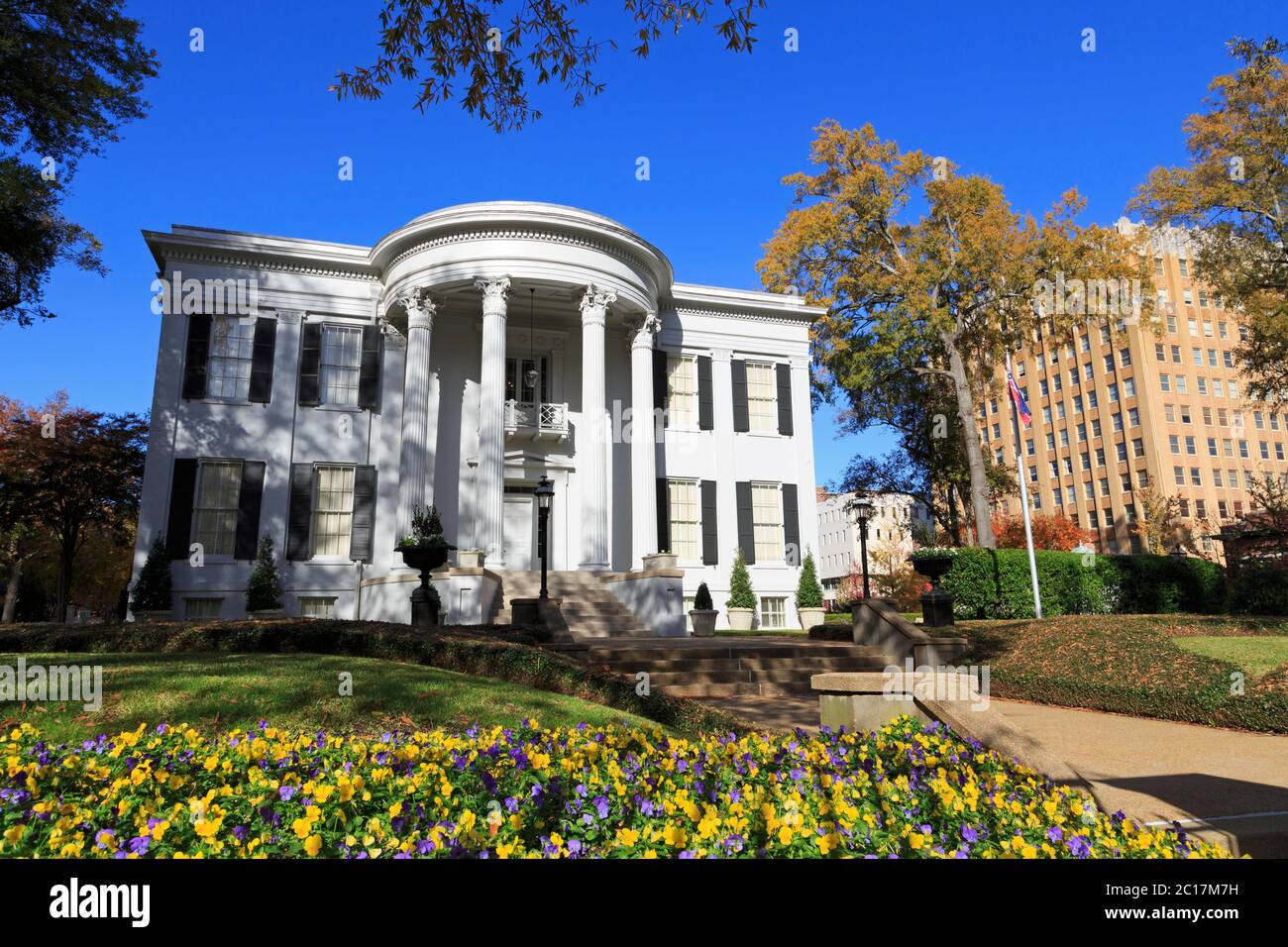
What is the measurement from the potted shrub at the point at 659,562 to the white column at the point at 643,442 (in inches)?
7.9

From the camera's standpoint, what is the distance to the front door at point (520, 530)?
22.0 metres

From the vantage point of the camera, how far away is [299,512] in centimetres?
2106

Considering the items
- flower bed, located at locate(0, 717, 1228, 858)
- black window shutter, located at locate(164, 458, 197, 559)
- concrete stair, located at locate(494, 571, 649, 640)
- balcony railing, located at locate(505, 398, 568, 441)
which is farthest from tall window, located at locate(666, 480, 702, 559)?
flower bed, located at locate(0, 717, 1228, 858)

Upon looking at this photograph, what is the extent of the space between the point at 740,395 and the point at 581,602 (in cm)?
992

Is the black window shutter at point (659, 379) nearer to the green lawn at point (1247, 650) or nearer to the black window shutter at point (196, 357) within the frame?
the black window shutter at point (196, 357)

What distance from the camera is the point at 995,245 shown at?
25609 mm

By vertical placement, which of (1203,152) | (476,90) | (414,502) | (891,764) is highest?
(1203,152)

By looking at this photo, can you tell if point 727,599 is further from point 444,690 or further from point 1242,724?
point 444,690

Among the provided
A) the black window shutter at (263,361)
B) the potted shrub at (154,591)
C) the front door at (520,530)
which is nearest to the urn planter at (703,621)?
the front door at (520,530)

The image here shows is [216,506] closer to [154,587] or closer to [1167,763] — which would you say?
[154,587]

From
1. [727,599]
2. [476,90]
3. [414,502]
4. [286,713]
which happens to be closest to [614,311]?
[414,502]
